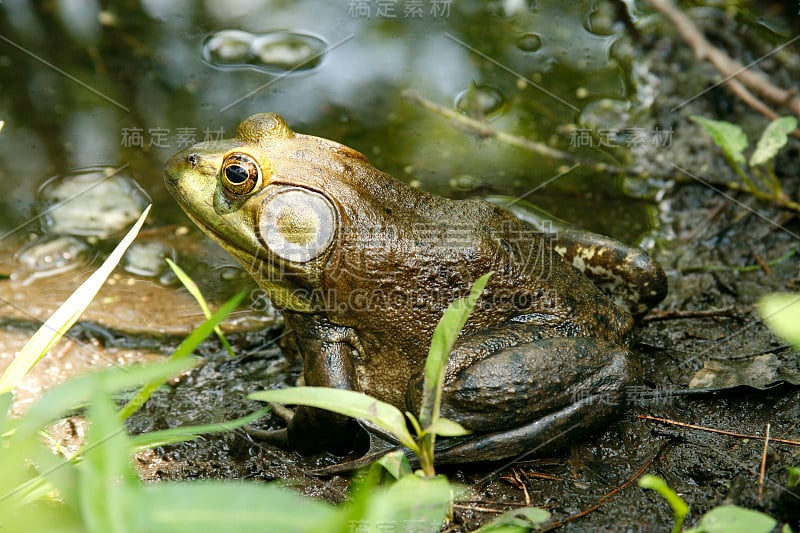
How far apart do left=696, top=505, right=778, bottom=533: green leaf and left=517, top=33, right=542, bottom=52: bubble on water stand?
436cm

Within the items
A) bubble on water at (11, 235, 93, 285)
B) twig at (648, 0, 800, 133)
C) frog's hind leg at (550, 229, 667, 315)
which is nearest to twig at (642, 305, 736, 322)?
frog's hind leg at (550, 229, 667, 315)

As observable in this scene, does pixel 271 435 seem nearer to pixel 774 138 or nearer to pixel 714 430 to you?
pixel 714 430

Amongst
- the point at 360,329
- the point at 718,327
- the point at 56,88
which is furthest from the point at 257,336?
the point at 56,88

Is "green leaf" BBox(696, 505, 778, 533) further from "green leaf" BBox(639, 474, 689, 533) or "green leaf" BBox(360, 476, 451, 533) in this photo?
"green leaf" BBox(360, 476, 451, 533)

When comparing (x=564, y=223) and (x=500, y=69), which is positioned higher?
(x=500, y=69)

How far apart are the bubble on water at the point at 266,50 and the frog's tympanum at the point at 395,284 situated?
254 cm

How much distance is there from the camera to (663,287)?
3.33 metres

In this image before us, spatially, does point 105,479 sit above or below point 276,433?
above

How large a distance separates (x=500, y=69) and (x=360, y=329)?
10.2 ft

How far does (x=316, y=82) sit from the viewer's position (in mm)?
5516

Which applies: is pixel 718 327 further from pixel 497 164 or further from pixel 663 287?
pixel 497 164

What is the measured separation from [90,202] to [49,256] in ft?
1.56

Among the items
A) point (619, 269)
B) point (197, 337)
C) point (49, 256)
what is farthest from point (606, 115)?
point (197, 337)

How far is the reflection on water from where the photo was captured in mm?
4938
